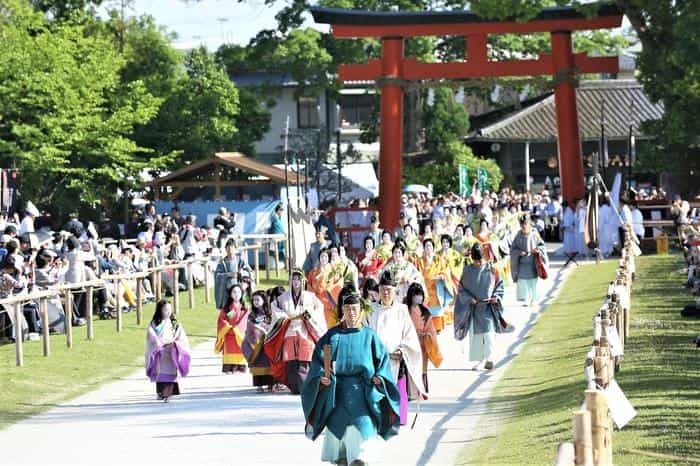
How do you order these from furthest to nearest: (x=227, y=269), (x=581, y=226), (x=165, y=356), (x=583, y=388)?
(x=581, y=226) < (x=227, y=269) < (x=165, y=356) < (x=583, y=388)

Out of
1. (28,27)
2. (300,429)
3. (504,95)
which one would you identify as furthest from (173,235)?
(504,95)

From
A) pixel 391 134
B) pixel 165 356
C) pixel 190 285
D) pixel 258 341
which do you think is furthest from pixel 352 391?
pixel 391 134

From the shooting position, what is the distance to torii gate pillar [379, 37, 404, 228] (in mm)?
42031

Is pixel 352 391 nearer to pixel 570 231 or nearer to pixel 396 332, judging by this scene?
pixel 396 332

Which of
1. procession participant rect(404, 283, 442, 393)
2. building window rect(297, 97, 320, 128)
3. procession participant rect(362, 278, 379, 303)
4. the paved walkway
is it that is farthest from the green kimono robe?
building window rect(297, 97, 320, 128)

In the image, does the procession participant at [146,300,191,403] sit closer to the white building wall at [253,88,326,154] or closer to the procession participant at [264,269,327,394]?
the procession participant at [264,269,327,394]

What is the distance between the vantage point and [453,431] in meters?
15.9

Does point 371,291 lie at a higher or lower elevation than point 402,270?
higher

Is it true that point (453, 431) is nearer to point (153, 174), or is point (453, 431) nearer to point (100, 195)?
point (100, 195)

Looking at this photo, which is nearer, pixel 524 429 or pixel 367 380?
pixel 367 380

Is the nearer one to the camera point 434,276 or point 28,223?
point 434,276

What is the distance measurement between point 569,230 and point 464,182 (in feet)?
58.4

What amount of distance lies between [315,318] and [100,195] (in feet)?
83.5

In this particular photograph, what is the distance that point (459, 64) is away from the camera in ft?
137
